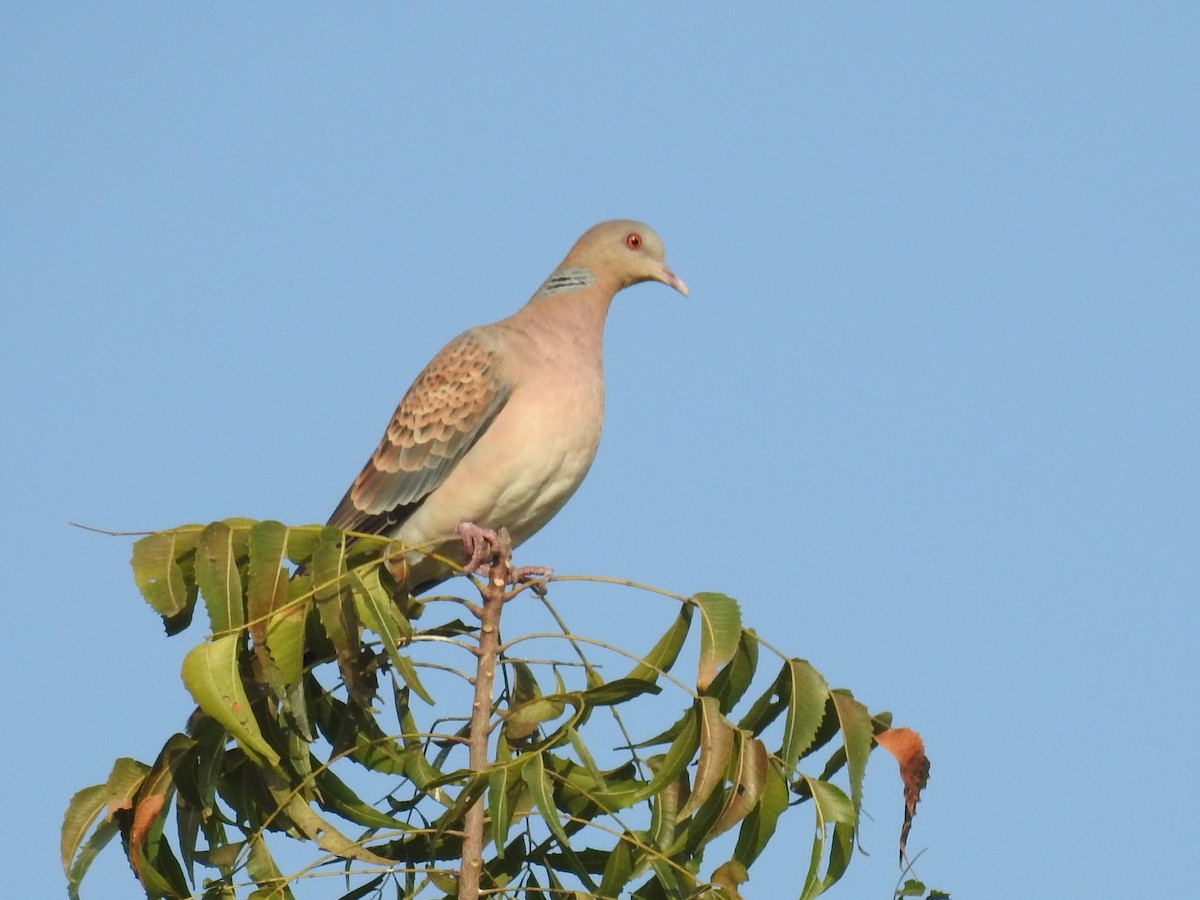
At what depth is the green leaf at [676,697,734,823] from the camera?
3336mm

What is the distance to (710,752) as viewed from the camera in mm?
3354

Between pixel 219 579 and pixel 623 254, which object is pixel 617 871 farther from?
pixel 623 254

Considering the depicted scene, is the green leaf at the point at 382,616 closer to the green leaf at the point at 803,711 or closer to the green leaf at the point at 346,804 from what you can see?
the green leaf at the point at 346,804

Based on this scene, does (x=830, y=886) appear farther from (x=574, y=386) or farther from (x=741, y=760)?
(x=574, y=386)

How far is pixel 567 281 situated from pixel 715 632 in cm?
Result: 305

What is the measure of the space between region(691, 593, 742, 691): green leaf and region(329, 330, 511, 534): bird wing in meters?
2.23

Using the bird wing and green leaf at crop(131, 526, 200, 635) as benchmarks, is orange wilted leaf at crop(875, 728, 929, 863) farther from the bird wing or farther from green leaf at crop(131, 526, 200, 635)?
the bird wing

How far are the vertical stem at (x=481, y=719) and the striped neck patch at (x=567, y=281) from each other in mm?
2512

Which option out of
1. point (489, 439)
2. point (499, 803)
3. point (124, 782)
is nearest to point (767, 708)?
point (499, 803)

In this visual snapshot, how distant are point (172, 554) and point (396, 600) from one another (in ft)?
1.77

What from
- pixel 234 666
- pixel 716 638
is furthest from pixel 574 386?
pixel 234 666

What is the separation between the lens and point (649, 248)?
258 inches

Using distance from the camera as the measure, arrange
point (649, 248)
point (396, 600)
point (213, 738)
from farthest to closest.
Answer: point (649, 248) → point (396, 600) → point (213, 738)

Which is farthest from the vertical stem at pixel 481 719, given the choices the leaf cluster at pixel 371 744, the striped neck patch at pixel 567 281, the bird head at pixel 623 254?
the bird head at pixel 623 254
